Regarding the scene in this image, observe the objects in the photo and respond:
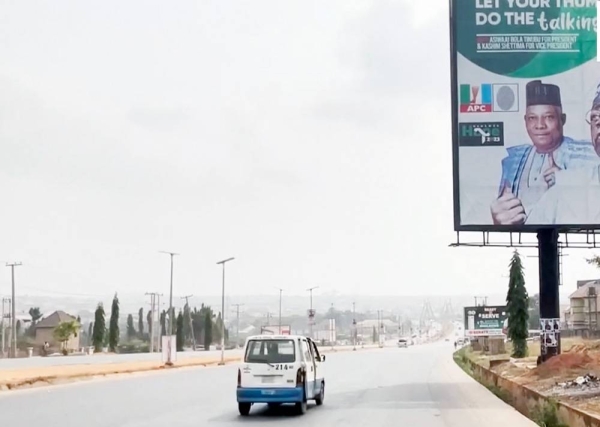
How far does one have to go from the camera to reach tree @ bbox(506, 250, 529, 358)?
53812mm

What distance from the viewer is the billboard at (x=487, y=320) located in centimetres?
6338

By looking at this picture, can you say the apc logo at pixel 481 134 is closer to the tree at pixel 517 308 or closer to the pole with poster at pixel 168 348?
the tree at pixel 517 308

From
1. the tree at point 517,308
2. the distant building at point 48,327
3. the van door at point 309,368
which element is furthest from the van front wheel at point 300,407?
the distant building at point 48,327

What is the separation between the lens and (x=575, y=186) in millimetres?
33188

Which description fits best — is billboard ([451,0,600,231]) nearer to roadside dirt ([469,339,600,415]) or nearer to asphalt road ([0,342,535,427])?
roadside dirt ([469,339,600,415])

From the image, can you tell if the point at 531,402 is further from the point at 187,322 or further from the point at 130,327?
the point at 130,327

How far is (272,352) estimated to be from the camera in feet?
69.3

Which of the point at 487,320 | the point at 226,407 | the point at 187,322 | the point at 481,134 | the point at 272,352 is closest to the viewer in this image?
the point at 272,352

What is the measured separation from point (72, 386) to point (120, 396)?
309 inches

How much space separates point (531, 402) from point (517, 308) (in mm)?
35028

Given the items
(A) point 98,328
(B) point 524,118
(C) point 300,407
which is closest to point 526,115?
(B) point 524,118

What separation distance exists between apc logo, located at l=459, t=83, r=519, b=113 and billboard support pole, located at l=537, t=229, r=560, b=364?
526cm

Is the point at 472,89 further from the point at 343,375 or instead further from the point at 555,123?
the point at 343,375

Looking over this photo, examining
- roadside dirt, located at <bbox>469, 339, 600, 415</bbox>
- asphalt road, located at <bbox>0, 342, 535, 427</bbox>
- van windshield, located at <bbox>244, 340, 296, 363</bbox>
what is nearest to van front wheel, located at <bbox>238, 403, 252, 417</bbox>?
asphalt road, located at <bbox>0, 342, 535, 427</bbox>
